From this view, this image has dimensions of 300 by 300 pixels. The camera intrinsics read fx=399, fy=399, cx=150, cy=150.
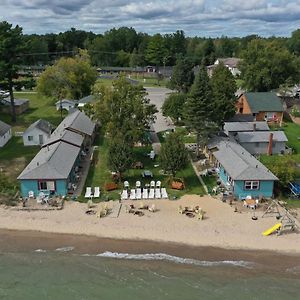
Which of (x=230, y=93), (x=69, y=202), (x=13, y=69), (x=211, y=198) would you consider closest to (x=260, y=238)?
(x=211, y=198)

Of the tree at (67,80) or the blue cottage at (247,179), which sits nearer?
the blue cottage at (247,179)

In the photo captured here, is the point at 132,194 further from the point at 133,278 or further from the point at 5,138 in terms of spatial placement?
the point at 5,138

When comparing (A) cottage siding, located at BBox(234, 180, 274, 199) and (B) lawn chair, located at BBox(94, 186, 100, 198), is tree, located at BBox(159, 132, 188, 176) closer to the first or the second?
(A) cottage siding, located at BBox(234, 180, 274, 199)

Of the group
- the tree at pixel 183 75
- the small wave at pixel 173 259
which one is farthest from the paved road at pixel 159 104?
the small wave at pixel 173 259

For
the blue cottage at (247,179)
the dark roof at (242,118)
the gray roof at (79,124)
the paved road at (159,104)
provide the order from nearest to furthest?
the blue cottage at (247,179), the gray roof at (79,124), the dark roof at (242,118), the paved road at (159,104)

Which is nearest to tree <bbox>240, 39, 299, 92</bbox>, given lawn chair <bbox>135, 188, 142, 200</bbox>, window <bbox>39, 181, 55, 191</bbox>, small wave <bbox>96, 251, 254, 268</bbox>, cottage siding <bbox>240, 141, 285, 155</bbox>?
cottage siding <bbox>240, 141, 285, 155</bbox>

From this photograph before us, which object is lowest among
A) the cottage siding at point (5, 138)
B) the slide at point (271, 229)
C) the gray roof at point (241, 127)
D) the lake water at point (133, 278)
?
the lake water at point (133, 278)

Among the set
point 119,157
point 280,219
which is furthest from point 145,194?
point 280,219

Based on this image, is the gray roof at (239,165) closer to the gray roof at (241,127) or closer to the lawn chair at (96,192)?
the gray roof at (241,127)
